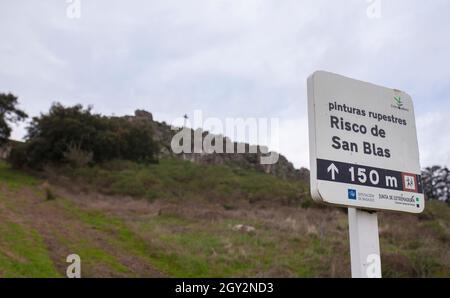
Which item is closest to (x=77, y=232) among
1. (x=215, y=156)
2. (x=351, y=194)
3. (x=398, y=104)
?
(x=398, y=104)

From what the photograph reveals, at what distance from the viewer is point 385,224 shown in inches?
765

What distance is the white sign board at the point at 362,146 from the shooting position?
10.5 ft

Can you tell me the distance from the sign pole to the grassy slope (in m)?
9.30

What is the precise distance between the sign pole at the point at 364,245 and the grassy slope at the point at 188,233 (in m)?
9.30

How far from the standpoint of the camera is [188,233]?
16922 millimetres

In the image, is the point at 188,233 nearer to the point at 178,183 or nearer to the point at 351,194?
the point at 178,183

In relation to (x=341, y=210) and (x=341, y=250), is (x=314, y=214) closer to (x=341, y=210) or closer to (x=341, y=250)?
(x=341, y=210)

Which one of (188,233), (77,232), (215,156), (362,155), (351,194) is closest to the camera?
(351,194)

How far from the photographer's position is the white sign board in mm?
3195

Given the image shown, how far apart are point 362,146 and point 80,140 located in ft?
104

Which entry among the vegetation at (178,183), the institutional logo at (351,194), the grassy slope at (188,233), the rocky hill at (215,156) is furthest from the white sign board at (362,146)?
the rocky hill at (215,156)
